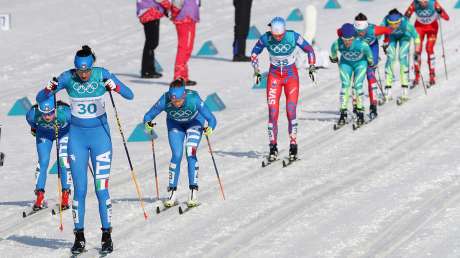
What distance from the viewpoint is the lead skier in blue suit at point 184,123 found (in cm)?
1700

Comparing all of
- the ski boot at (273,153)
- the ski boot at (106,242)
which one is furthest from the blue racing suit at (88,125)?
the ski boot at (273,153)

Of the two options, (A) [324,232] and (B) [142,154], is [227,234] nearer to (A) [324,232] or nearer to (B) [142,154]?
(A) [324,232]

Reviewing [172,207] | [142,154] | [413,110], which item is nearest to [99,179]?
[172,207]

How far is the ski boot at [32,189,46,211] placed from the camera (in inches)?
690

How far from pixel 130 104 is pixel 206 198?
273 inches

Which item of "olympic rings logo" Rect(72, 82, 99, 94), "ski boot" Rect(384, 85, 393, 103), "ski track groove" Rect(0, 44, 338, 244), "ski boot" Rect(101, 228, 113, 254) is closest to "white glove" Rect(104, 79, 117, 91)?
"olympic rings logo" Rect(72, 82, 99, 94)

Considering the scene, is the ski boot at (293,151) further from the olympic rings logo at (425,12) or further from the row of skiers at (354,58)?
the olympic rings logo at (425,12)

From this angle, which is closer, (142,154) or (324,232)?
(324,232)

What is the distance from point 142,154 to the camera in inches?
823

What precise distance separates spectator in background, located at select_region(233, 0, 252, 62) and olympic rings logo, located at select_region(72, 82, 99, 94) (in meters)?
11.7

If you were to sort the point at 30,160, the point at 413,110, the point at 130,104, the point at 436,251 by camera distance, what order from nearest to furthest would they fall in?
the point at 436,251 → the point at 30,160 → the point at 413,110 → the point at 130,104

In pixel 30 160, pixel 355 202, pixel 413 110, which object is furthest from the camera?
pixel 413 110

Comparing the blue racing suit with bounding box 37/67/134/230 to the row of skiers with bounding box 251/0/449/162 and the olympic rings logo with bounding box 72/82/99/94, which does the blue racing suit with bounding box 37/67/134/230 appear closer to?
the olympic rings logo with bounding box 72/82/99/94

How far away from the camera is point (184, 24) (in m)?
25.0
